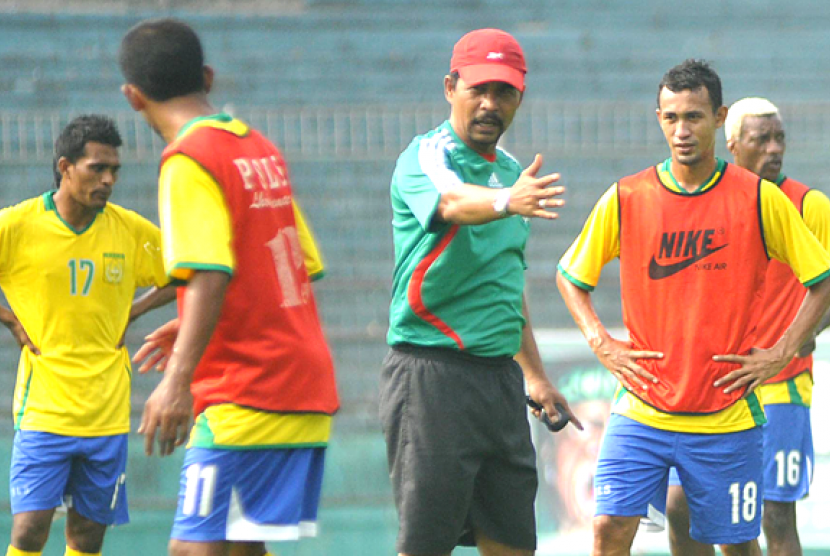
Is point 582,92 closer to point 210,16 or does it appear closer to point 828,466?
point 210,16

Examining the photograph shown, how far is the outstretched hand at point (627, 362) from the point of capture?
486 centimetres

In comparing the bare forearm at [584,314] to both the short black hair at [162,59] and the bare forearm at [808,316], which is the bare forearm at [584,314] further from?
the short black hair at [162,59]

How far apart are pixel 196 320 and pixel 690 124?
2336 millimetres

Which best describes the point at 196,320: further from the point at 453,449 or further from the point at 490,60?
the point at 490,60

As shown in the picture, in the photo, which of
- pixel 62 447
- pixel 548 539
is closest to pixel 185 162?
pixel 62 447

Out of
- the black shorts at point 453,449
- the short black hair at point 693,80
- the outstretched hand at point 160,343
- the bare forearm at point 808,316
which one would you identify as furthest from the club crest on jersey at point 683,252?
the outstretched hand at point 160,343

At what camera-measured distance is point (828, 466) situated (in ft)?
25.4

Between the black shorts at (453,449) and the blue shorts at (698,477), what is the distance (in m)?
Answer: 0.57

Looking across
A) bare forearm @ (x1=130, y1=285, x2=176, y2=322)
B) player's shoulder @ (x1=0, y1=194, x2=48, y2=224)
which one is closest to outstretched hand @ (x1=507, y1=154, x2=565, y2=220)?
bare forearm @ (x1=130, y1=285, x2=176, y2=322)

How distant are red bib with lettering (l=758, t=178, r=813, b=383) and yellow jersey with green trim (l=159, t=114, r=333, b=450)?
262cm

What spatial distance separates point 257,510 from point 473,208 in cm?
111

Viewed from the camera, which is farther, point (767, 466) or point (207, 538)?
point (767, 466)

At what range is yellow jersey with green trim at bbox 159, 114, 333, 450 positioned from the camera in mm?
3492

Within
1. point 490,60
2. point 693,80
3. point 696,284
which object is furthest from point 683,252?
point 490,60
